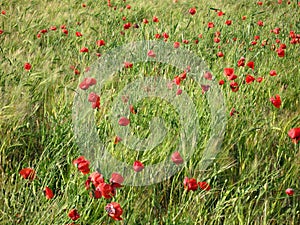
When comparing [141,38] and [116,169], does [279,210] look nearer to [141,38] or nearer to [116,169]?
[116,169]

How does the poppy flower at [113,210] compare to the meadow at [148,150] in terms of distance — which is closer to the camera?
the poppy flower at [113,210]

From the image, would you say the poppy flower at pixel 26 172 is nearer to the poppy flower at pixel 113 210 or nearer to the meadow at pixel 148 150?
the meadow at pixel 148 150

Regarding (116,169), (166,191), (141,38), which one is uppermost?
(141,38)

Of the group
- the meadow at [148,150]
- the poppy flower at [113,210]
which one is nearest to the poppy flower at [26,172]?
the meadow at [148,150]

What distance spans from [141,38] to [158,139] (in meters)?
1.55

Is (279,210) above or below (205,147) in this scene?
below

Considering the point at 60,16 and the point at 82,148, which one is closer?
the point at 82,148

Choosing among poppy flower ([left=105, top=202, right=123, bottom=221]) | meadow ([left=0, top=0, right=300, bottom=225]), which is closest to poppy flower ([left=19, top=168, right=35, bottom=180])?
meadow ([left=0, top=0, right=300, bottom=225])

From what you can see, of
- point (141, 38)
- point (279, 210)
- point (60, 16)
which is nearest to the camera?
point (279, 210)

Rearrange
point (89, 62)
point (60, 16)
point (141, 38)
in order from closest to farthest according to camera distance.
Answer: point (89, 62), point (141, 38), point (60, 16)

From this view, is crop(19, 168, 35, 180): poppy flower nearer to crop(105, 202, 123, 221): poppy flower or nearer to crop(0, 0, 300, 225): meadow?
crop(0, 0, 300, 225): meadow

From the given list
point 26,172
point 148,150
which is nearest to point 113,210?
point 26,172

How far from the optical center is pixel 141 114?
1.88m

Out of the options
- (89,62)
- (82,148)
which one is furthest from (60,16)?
(82,148)
